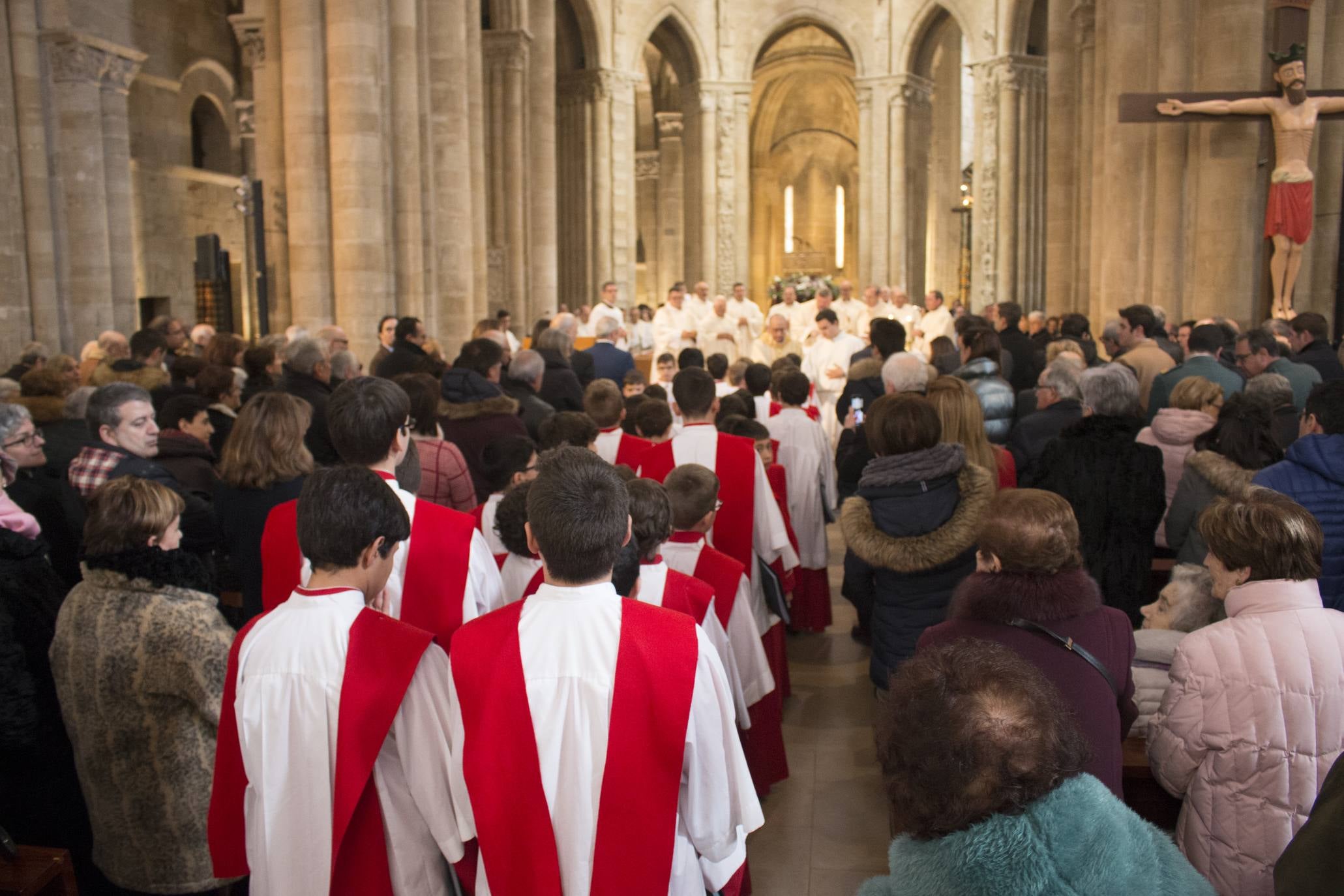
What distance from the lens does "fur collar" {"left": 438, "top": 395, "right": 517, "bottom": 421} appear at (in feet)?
20.8

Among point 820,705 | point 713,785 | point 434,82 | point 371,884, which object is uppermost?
point 434,82

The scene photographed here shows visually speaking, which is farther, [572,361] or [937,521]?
[572,361]

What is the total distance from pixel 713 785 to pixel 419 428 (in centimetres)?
292

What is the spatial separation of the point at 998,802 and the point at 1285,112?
1151cm

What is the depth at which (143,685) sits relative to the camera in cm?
331

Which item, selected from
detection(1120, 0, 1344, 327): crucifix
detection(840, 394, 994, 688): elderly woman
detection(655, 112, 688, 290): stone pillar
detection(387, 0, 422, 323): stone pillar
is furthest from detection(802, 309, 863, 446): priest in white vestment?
detection(655, 112, 688, 290): stone pillar

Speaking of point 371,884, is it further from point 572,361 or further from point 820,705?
point 572,361

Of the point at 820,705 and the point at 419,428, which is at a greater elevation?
the point at 419,428

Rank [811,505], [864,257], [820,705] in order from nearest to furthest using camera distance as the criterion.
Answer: [820,705], [811,505], [864,257]

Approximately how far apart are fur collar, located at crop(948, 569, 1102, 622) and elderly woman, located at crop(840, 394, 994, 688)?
1253mm

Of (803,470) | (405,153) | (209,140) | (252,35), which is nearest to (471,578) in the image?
(803,470)

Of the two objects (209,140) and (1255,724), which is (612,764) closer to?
(1255,724)

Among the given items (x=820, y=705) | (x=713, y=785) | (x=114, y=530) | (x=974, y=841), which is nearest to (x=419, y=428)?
(x=114, y=530)

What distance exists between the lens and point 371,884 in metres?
2.75
